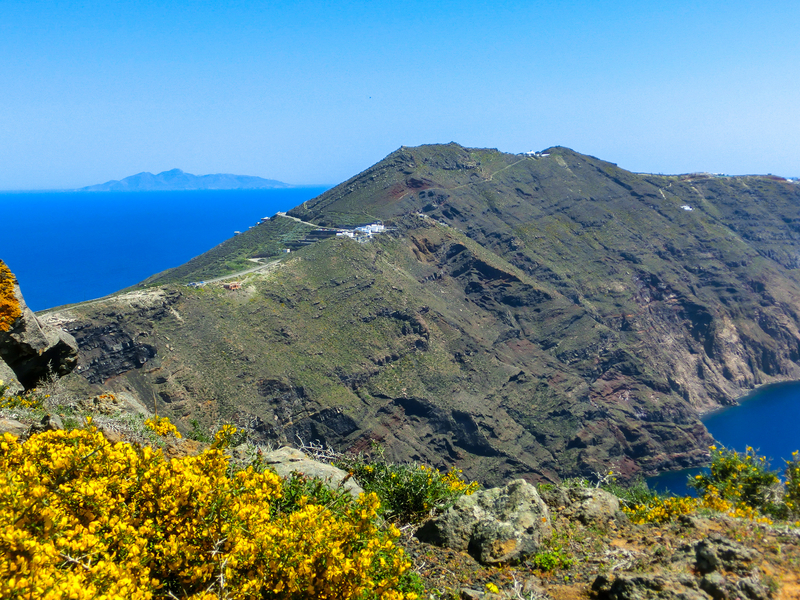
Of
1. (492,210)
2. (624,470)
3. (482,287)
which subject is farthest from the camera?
(492,210)

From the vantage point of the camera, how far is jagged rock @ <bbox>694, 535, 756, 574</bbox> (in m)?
7.56

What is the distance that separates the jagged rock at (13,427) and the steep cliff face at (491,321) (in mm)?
24103

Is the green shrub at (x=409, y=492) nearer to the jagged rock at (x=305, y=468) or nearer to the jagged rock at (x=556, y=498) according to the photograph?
the jagged rock at (x=305, y=468)

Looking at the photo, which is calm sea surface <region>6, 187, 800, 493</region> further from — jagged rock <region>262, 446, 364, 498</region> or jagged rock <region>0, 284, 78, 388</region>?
jagged rock <region>0, 284, 78, 388</region>

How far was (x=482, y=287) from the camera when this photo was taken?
7719 cm

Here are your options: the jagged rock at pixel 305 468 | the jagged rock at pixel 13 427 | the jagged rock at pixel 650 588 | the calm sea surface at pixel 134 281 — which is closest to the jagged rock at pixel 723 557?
the jagged rock at pixel 650 588

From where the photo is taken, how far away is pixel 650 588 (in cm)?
700

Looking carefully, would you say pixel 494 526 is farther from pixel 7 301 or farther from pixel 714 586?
pixel 7 301

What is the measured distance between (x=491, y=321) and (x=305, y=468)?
2533 inches

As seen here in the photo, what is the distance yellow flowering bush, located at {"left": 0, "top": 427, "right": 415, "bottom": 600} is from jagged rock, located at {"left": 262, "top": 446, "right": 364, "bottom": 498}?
3.77 metres

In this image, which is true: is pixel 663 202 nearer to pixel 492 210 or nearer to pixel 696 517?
pixel 492 210

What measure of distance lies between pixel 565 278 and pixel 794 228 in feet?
250

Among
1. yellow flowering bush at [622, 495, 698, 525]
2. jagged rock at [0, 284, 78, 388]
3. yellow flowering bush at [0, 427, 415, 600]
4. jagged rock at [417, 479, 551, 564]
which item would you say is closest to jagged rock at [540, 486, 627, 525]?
yellow flowering bush at [622, 495, 698, 525]

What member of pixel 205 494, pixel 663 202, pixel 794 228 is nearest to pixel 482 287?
pixel 663 202
